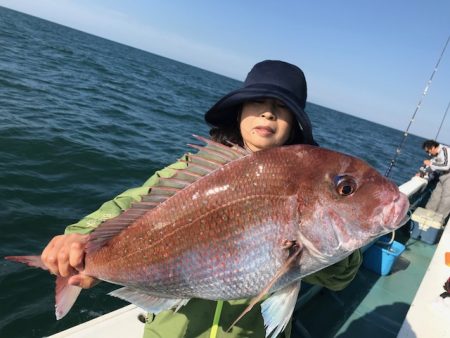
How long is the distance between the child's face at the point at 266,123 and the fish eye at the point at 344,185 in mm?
682

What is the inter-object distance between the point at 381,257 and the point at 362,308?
1.21m

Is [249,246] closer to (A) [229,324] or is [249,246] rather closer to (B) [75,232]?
(A) [229,324]

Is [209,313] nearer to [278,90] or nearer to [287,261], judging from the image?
[287,261]

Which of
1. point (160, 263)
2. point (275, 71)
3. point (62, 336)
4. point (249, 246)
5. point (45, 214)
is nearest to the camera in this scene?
point (249, 246)

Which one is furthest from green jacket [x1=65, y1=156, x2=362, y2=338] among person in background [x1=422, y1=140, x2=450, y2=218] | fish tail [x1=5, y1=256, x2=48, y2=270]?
person in background [x1=422, y1=140, x2=450, y2=218]

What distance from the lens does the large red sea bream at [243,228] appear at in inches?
66.9

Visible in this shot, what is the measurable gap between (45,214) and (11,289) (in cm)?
210

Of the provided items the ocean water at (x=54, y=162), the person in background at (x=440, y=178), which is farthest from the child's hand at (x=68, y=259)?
the person in background at (x=440, y=178)

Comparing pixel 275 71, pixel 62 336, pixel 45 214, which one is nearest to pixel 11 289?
pixel 45 214

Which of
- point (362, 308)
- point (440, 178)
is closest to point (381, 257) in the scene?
point (362, 308)

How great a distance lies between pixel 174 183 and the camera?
6.36 ft

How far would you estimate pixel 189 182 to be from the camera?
1.92 metres

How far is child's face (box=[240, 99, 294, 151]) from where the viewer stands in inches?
90.5

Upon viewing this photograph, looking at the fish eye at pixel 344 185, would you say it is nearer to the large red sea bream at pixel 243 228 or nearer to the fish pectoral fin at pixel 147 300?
the large red sea bream at pixel 243 228
